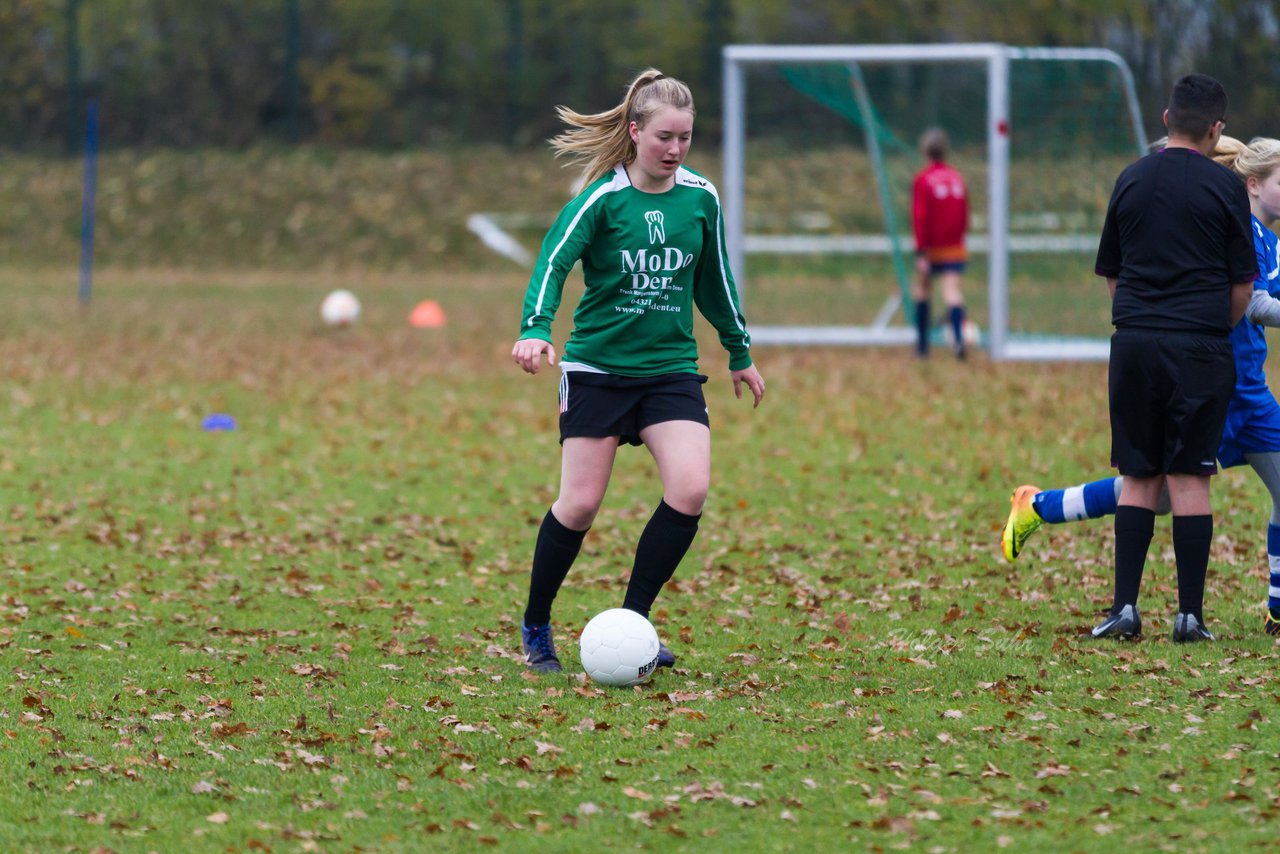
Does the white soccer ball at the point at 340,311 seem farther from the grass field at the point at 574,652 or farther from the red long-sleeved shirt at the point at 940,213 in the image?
the red long-sleeved shirt at the point at 940,213

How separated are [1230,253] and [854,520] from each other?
353 centimetres

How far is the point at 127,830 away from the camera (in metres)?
4.11

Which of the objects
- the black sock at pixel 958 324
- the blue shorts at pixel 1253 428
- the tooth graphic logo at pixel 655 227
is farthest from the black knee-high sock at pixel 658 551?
the black sock at pixel 958 324

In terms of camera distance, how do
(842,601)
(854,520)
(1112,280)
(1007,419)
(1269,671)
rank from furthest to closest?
→ 1. (1007,419)
2. (854,520)
3. (842,601)
4. (1112,280)
5. (1269,671)

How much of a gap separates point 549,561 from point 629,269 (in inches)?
41.7

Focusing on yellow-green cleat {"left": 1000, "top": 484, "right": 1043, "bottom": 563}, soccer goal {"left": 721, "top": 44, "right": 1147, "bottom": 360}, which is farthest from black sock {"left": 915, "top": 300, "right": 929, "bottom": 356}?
yellow-green cleat {"left": 1000, "top": 484, "right": 1043, "bottom": 563}

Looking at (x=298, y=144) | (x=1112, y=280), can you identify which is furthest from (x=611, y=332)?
(x=298, y=144)

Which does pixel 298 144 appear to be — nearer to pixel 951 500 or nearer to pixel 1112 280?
pixel 951 500

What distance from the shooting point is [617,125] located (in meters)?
5.42

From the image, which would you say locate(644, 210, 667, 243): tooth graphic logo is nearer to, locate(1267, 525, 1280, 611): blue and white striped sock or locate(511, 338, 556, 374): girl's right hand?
locate(511, 338, 556, 374): girl's right hand

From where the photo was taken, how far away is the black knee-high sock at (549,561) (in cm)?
567

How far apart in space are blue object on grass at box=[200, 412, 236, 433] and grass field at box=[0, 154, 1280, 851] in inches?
4.1

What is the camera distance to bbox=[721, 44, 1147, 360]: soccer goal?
15641mm

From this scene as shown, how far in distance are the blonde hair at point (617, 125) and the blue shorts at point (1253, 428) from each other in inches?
87.3
